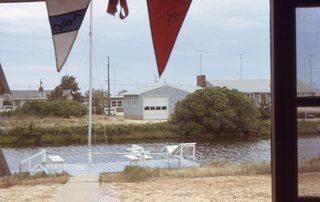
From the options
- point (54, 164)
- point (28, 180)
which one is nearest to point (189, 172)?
point (28, 180)

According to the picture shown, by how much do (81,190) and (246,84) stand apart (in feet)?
47.4

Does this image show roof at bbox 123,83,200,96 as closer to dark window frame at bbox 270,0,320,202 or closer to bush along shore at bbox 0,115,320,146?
bush along shore at bbox 0,115,320,146

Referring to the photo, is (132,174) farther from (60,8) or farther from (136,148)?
(60,8)

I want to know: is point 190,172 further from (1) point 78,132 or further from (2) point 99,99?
(2) point 99,99

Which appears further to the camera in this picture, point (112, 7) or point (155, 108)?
point (155, 108)

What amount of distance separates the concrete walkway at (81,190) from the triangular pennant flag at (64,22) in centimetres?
400

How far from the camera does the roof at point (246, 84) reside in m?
18.8

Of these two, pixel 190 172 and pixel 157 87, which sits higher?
pixel 157 87

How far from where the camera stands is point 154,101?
18.3 m

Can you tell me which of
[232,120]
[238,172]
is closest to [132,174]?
[238,172]

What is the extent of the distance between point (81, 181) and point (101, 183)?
12.5 inches

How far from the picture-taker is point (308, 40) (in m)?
1.41

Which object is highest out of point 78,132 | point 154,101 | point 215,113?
point 154,101

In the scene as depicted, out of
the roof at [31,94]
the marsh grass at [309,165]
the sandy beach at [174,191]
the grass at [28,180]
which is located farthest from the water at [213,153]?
the marsh grass at [309,165]
